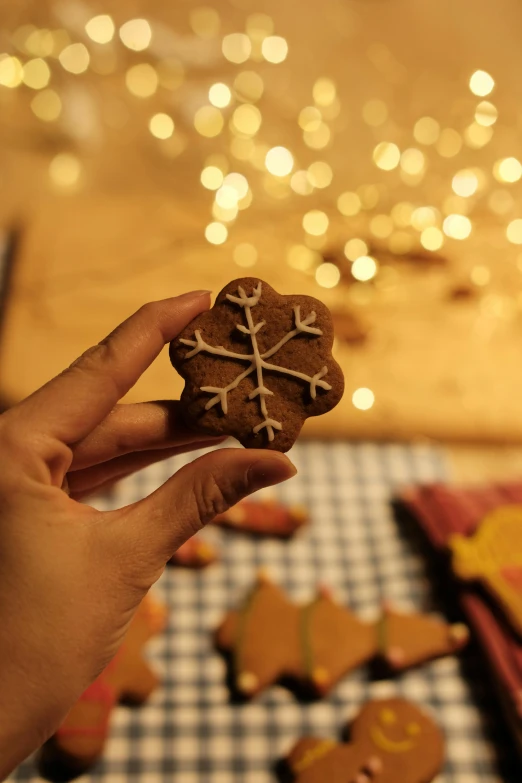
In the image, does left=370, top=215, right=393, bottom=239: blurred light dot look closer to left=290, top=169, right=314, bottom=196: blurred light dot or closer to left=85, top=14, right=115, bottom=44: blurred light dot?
left=290, top=169, right=314, bottom=196: blurred light dot

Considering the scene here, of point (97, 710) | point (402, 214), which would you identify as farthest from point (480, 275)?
point (97, 710)

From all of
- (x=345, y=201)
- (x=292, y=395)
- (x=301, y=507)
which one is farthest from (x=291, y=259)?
(x=292, y=395)

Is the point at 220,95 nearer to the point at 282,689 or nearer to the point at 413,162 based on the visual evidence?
the point at 413,162

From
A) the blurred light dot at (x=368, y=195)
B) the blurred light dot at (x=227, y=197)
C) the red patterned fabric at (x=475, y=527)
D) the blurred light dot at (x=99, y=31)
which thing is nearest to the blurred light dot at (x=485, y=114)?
the blurred light dot at (x=368, y=195)

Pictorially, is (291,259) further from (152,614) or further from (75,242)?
(152,614)

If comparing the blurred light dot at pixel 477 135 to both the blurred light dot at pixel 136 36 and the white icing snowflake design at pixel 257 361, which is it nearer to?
the blurred light dot at pixel 136 36

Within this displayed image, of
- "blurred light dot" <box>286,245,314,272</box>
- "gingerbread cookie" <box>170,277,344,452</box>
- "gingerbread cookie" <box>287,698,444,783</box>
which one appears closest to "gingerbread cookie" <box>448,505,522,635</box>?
"gingerbread cookie" <box>287,698,444,783</box>

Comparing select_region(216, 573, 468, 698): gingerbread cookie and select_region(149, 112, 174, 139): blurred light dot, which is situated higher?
select_region(149, 112, 174, 139): blurred light dot
